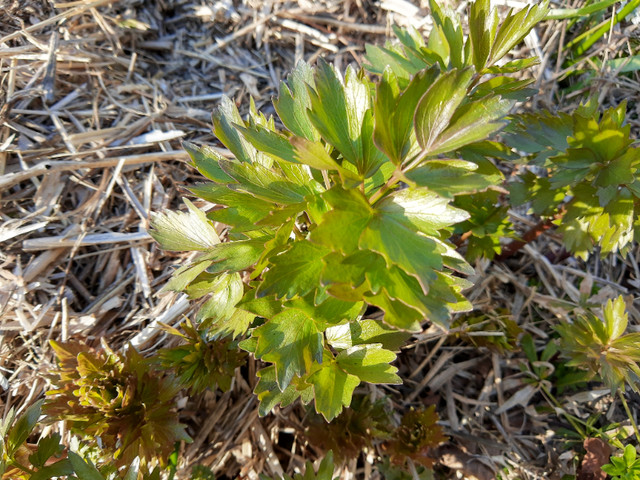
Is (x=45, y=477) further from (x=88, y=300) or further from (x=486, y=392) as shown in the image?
(x=486, y=392)

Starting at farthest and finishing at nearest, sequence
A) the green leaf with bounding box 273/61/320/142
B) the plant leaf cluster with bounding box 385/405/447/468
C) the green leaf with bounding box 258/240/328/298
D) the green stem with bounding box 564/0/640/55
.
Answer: the green stem with bounding box 564/0/640/55 → the plant leaf cluster with bounding box 385/405/447/468 → the green leaf with bounding box 273/61/320/142 → the green leaf with bounding box 258/240/328/298

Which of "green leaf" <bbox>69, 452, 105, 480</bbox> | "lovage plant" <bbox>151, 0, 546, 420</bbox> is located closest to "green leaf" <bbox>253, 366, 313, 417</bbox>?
"lovage plant" <bbox>151, 0, 546, 420</bbox>

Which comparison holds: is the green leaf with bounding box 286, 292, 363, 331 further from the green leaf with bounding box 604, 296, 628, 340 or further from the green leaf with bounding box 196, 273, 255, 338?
the green leaf with bounding box 604, 296, 628, 340

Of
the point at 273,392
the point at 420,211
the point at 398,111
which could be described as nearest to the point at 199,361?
the point at 273,392

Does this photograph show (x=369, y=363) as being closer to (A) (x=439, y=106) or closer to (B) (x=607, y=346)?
(A) (x=439, y=106)

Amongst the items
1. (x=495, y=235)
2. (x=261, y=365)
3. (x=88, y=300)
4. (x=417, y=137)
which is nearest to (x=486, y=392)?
(x=495, y=235)

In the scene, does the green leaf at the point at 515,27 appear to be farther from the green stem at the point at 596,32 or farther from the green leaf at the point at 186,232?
the green stem at the point at 596,32

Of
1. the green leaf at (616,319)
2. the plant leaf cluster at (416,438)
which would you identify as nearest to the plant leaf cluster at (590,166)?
the green leaf at (616,319)
